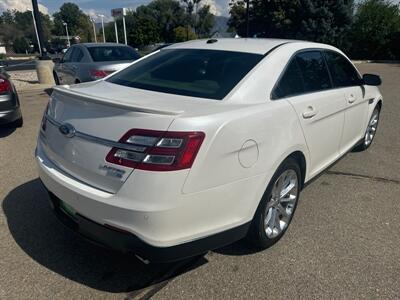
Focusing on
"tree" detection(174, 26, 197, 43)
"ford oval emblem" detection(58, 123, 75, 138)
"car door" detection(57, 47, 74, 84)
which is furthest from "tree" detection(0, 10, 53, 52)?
"ford oval emblem" detection(58, 123, 75, 138)

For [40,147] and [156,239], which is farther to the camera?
[40,147]

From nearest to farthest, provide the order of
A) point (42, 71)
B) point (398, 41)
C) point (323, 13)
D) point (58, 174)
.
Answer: point (58, 174) < point (42, 71) < point (323, 13) < point (398, 41)

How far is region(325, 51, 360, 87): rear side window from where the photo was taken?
11.8 feet

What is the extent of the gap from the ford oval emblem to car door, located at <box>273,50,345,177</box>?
1.48m

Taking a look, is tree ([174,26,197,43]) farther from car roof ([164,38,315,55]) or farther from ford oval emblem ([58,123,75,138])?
ford oval emblem ([58,123,75,138])

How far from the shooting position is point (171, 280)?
7.87 ft

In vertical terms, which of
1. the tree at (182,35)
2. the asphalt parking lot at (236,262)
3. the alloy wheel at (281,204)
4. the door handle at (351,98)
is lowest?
the tree at (182,35)

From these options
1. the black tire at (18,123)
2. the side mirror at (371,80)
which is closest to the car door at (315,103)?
the side mirror at (371,80)

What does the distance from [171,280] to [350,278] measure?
50.4 inches

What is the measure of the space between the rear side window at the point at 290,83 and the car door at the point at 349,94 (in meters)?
0.77

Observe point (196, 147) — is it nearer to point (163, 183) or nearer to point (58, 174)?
point (163, 183)

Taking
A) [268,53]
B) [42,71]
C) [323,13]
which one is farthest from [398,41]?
[268,53]

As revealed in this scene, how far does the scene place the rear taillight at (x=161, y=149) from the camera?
190 cm

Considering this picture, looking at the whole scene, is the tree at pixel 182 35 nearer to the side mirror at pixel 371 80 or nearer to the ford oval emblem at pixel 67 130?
the side mirror at pixel 371 80
